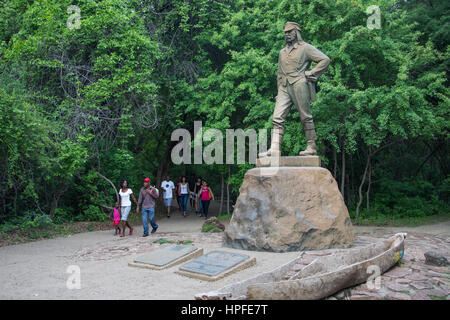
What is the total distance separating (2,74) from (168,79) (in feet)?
18.3

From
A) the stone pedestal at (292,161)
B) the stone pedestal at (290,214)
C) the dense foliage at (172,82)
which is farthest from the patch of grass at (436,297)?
the dense foliage at (172,82)

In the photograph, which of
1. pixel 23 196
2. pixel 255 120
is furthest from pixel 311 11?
pixel 23 196

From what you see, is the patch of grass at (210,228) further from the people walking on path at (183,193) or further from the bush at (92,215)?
the people walking on path at (183,193)

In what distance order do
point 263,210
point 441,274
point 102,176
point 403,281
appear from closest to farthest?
point 403,281 → point 441,274 → point 263,210 → point 102,176

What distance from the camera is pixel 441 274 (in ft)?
19.0

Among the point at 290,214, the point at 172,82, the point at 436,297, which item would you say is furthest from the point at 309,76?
the point at 172,82

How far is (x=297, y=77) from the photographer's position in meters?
8.03

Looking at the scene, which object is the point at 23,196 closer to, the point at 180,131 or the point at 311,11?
the point at 180,131

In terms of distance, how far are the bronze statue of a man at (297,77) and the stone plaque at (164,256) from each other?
2657 mm

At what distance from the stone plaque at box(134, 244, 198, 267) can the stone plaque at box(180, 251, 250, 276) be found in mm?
485

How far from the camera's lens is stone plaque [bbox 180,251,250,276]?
18.6 ft

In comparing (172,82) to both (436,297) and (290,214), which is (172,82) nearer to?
(290,214)

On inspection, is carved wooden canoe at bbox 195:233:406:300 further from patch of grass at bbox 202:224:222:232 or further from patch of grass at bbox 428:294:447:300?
patch of grass at bbox 202:224:222:232

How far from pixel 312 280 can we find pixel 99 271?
12.3 ft
